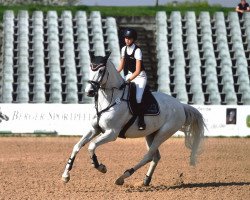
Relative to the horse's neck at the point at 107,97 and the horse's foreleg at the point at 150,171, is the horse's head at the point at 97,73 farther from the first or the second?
the horse's foreleg at the point at 150,171

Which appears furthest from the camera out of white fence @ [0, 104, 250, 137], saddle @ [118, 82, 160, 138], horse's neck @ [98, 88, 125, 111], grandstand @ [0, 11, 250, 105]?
grandstand @ [0, 11, 250, 105]

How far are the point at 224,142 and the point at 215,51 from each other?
42.6 ft

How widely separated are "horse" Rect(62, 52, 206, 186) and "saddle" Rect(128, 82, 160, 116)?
93 mm

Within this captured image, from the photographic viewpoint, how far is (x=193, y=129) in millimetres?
15867

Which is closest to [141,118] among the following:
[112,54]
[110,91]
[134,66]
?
[110,91]

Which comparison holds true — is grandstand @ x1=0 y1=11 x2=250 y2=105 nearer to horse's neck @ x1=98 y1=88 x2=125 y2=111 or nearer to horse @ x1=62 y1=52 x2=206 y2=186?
horse @ x1=62 y1=52 x2=206 y2=186

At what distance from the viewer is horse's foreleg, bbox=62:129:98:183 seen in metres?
13.4

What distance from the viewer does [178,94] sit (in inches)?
1433

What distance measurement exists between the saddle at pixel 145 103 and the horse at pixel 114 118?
93 mm

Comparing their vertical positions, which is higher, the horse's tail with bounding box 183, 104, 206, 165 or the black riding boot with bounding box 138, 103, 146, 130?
the black riding boot with bounding box 138, 103, 146, 130

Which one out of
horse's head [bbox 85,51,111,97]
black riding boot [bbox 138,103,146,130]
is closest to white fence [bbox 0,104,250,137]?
black riding boot [bbox 138,103,146,130]

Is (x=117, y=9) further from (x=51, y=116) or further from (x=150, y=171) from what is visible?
(x=150, y=171)

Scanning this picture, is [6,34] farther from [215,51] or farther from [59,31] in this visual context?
[215,51]

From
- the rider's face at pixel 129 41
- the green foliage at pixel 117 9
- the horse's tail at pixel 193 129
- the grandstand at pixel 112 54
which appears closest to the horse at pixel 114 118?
the horse's tail at pixel 193 129
